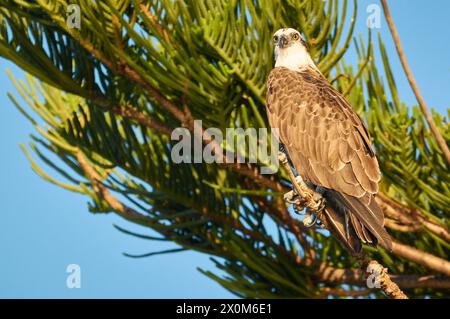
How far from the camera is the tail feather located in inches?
143

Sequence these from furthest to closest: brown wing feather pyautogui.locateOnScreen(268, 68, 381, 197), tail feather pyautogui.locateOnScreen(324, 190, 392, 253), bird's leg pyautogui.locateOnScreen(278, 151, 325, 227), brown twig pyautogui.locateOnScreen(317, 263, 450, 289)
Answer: brown twig pyautogui.locateOnScreen(317, 263, 450, 289)
brown wing feather pyautogui.locateOnScreen(268, 68, 381, 197)
bird's leg pyautogui.locateOnScreen(278, 151, 325, 227)
tail feather pyautogui.locateOnScreen(324, 190, 392, 253)

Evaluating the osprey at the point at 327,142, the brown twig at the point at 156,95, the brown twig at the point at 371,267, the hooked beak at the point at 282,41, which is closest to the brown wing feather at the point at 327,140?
the osprey at the point at 327,142

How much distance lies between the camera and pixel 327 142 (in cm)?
458

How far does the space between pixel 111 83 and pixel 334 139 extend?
8.06ft

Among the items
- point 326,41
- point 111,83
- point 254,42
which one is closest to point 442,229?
point 326,41

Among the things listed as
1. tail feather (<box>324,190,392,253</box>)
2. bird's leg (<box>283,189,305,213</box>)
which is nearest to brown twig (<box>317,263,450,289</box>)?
tail feather (<box>324,190,392,253</box>)

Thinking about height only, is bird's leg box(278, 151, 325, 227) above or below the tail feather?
above

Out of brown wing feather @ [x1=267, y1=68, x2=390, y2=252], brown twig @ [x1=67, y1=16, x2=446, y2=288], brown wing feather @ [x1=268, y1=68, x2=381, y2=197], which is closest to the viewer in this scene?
brown wing feather @ [x1=267, y1=68, x2=390, y2=252]

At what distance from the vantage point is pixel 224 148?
5.94 metres

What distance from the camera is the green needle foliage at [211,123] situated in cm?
568

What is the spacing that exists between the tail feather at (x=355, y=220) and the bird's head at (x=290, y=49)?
54.6 inches

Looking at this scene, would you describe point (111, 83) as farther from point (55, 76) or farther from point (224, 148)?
point (224, 148)

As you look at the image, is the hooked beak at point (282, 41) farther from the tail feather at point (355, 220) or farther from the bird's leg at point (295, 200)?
the bird's leg at point (295, 200)

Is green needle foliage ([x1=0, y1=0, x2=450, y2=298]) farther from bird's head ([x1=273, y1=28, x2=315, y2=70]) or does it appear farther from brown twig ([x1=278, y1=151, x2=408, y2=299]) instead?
brown twig ([x1=278, y1=151, x2=408, y2=299])
